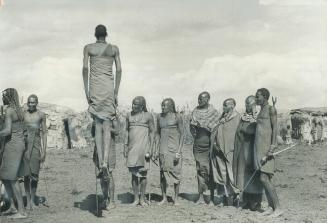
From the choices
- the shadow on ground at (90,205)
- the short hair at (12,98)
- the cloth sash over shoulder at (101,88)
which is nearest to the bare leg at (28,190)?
the shadow on ground at (90,205)

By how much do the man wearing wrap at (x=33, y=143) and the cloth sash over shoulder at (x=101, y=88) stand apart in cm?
162

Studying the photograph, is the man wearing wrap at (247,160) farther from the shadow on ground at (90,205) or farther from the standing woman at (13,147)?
the standing woman at (13,147)

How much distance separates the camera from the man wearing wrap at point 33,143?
9.03m

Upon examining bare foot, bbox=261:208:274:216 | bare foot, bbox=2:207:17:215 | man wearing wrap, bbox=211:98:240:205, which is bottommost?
bare foot, bbox=261:208:274:216

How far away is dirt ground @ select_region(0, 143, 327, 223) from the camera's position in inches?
320

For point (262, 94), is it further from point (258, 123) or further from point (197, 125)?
point (197, 125)

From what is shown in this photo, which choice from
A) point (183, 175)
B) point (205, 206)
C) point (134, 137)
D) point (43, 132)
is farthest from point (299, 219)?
point (183, 175)

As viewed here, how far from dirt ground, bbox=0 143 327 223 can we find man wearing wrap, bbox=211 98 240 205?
49 centimetres

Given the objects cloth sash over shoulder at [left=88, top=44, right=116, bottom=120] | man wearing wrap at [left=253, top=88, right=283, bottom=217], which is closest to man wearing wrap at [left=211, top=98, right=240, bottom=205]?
man wearing wrap at [left=253, top=88, right=283, bottom=217]

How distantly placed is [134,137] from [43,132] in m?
1.63

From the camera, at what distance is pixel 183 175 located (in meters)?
13.9

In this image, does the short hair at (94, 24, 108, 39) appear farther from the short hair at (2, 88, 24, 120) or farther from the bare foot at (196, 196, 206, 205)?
the bare foot at (196, 196, 206, 205)

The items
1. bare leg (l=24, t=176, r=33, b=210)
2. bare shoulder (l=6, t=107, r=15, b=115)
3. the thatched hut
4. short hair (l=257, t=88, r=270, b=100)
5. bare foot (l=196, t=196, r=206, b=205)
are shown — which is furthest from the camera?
the thatched hut

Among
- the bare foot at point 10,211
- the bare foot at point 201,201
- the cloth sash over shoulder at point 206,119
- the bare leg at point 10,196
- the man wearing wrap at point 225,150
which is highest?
the cloth sash over shoulder at point 206,119
